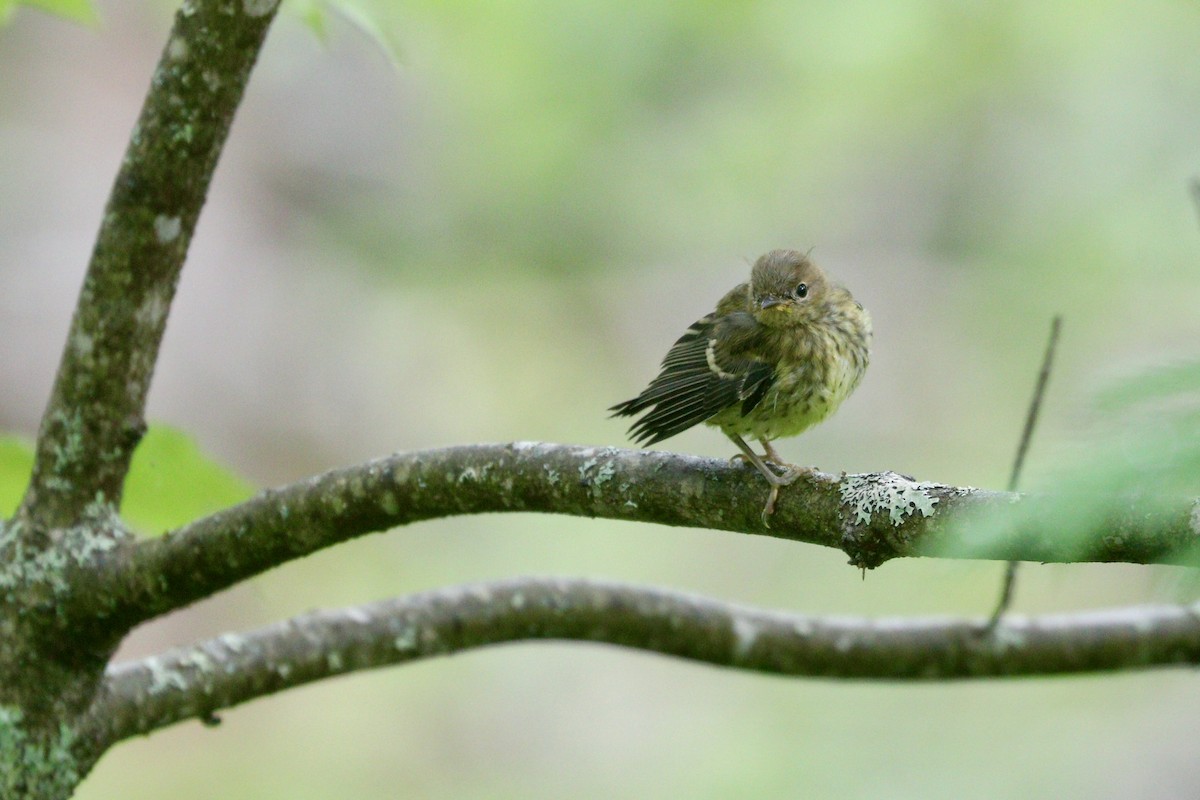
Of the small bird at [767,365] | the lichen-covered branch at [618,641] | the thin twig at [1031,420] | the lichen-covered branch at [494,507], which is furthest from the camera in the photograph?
the small bird at [767,365]

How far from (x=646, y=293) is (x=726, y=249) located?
875 mm

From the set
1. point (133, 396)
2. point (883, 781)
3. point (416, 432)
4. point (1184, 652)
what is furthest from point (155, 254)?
point (416, 432)

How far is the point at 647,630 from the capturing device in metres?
3.24

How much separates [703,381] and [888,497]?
1.24m

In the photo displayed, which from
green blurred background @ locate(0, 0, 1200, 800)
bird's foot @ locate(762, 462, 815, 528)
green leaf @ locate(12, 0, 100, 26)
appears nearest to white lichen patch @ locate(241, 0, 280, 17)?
green leaf @ locate(12, 0, 100, 26)

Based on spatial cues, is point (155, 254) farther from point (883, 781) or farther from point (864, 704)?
point (864, 704)

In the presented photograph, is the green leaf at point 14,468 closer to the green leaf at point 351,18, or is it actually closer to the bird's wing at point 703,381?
the green leaf at point 351,18

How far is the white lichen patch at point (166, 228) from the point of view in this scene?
8.41 feet

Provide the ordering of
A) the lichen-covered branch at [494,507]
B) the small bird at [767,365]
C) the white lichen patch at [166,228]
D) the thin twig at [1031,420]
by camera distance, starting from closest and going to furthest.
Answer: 1. the lichen-covered branch at [494,507]
2. the white lichen patch at [166,228]
3. the thin twig at [1031,420]
4. the small bird at [767,365]

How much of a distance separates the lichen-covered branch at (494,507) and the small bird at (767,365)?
53 centimetres

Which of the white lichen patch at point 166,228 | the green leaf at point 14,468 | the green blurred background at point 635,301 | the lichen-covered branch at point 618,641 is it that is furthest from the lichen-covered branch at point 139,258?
the green blurred background at point 635,301

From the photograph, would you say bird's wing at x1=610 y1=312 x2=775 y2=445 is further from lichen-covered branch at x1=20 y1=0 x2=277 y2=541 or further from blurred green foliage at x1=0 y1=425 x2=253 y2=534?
lichen-covered branch at x1=20 y1=0 x2=277 y2=541

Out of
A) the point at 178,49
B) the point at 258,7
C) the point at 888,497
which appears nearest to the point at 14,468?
the point at 178,49

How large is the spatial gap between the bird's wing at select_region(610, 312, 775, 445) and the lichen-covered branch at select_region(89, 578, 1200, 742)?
0.51 m
